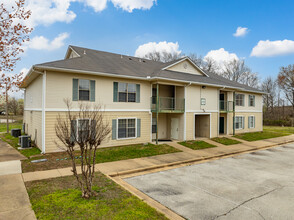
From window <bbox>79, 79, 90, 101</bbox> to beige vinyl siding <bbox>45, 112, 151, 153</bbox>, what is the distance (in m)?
1.53

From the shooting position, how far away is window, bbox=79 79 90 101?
1171 centimetres

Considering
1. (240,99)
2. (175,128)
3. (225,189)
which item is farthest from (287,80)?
(225,189)

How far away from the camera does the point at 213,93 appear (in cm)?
1747

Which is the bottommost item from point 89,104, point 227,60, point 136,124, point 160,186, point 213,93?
point 160,186

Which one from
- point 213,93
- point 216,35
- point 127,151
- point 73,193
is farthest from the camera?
point 216,35

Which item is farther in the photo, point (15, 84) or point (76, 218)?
point (15, 84)

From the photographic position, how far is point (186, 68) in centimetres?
1758

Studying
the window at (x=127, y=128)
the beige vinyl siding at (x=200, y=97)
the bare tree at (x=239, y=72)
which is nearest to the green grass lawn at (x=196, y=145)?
the beige vinyl siding at (x=200, y=97)

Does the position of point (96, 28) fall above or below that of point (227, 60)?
below

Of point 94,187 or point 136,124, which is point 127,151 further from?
point 94,187

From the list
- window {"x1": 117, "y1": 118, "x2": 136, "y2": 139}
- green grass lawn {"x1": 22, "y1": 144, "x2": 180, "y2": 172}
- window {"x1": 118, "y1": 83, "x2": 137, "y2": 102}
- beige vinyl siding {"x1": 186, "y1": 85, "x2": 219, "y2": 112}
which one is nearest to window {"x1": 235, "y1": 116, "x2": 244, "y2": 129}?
beige vinyl siding {"x1": 186, "y1": 85, "x2": 219, "y2": 112}

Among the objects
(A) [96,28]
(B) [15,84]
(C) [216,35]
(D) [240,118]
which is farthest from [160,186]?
(C) [216,35]

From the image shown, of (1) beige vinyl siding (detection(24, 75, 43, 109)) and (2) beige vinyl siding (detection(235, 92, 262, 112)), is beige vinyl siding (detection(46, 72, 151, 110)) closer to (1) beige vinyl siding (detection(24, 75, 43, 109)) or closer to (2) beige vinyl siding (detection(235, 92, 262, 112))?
(1) beige vinyl siding (detection(24, 75, 43, 109))

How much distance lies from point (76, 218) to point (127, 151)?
7360 mm
